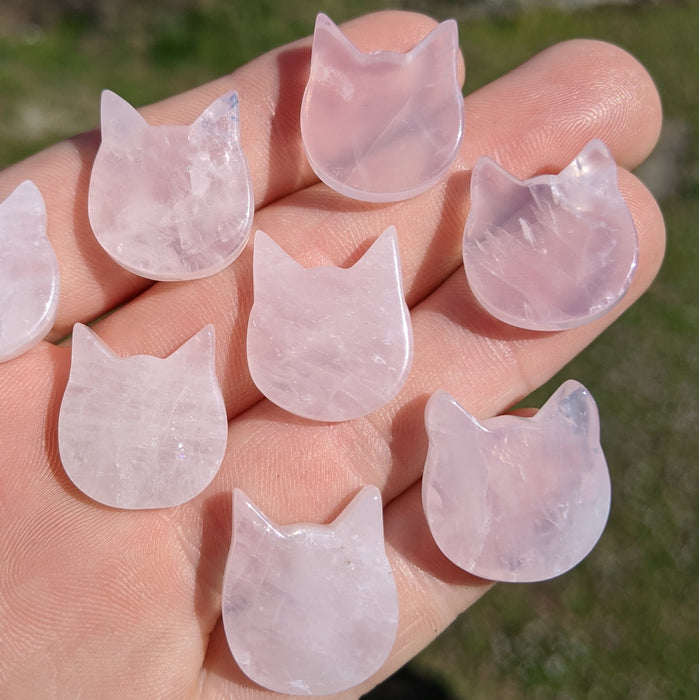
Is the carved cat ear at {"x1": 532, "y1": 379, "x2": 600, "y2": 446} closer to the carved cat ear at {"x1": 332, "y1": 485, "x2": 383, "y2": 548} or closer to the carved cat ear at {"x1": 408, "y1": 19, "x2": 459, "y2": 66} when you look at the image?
the carved cat ear at {"x1": 332, "y1": 485, "x2": 383, "y2": 548}

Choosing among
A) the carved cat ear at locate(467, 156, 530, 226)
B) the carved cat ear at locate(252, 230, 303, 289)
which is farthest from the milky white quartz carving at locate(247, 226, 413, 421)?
the carved cat ear at locate(467, 156, 530, 226)

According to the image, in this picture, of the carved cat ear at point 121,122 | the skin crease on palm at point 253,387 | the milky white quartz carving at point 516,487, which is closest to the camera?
the skin crease on palm at point 253,387

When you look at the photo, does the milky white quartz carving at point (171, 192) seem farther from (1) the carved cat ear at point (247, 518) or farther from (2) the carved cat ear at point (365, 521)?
(2) the carved cat ear at point (365, 521)

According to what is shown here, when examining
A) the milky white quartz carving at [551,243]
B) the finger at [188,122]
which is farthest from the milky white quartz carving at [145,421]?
the milky white quartz carving at [551,243]

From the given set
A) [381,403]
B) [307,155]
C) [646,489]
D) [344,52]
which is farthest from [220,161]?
[646,489]

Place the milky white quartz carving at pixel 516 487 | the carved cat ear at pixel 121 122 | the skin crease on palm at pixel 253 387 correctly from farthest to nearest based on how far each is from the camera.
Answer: the carved cat ear at pixel 121 122, the milky white quartz carving at pixel 516 487, the skin crease on palm at pixel 253 387

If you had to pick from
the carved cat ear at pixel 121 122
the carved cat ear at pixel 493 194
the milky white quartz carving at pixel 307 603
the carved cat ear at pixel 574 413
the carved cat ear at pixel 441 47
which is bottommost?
the milky white quartz carving at pixel 307 603
